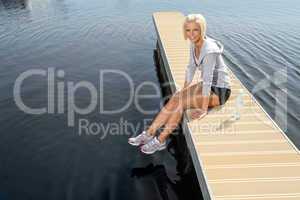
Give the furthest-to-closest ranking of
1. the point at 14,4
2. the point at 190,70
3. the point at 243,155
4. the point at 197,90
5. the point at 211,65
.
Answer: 1. the point at 14,4
2. the point at 190,70
3. the point at 197,90
4. the point at 211,65
5. the point at 243,155

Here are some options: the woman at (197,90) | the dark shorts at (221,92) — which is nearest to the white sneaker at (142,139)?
the woman at (197,90)

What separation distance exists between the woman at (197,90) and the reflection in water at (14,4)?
63.4 feet

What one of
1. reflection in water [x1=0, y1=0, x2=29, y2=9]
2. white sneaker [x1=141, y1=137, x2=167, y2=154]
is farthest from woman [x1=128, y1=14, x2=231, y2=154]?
reflection in water [x1=0, y1=0, x2=29, y2=9]

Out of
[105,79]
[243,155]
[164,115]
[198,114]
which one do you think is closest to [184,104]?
[198,114]

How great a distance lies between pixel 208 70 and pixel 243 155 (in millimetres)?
1926

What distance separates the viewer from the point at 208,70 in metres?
6.71

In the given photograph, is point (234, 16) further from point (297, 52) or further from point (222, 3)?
point (297, 52)

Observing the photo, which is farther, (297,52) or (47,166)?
(297,52)

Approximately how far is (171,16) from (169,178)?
12.7 meters

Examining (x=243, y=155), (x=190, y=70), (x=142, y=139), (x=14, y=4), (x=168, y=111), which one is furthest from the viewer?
(x=14, y=4)

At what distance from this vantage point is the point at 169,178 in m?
7.23

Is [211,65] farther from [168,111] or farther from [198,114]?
[168,111]

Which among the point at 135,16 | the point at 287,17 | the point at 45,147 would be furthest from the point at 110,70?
the point at 287,17

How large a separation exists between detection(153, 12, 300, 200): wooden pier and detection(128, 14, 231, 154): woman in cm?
30
